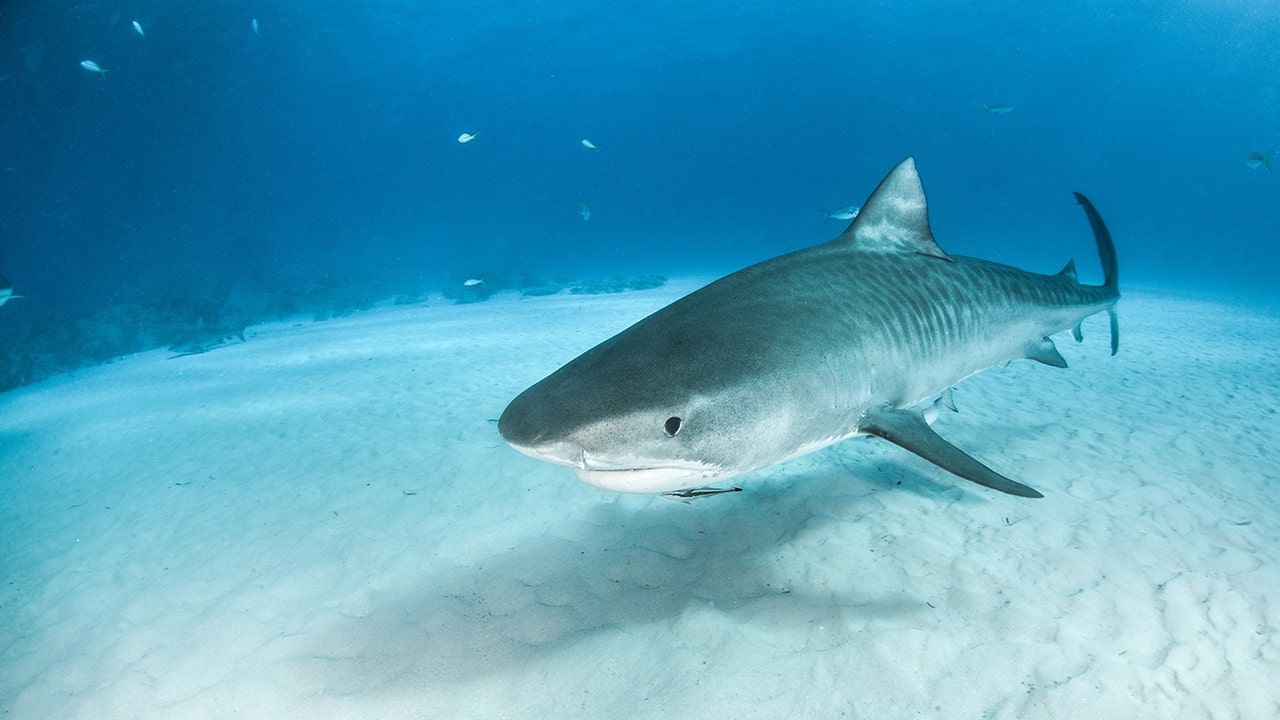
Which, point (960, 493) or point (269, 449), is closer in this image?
point (960, 493)

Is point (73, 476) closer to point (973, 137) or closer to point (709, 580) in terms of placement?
point (709, 580)

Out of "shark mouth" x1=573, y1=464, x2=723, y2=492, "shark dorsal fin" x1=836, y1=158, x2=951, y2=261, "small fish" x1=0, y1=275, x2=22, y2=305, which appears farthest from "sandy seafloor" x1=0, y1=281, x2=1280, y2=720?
"small fish" x1=0, y1=275, x2=22, y2=305

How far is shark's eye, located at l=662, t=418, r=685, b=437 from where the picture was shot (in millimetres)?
1965

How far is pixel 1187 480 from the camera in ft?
14.5

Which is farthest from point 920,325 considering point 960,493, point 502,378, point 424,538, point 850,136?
point 850,136

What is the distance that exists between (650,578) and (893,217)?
2854 mm

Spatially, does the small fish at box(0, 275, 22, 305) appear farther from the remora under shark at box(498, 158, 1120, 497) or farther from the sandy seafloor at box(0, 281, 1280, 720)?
the remora under shark at box(498, 158, 1120, 497)

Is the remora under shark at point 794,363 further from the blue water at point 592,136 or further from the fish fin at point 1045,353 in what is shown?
the blue water at point 592,136

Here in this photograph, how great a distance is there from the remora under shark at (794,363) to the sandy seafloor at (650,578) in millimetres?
988

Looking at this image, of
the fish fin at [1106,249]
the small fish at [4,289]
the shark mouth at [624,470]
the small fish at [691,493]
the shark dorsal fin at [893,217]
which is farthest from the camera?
the small fish at [4,289]

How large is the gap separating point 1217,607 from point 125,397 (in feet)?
48.7

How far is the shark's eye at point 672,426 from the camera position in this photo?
1965mm

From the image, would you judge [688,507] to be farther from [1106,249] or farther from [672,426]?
[1106,249]

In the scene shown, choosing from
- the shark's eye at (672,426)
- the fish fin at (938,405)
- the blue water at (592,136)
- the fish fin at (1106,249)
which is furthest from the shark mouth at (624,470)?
the blue water at (592,136)
